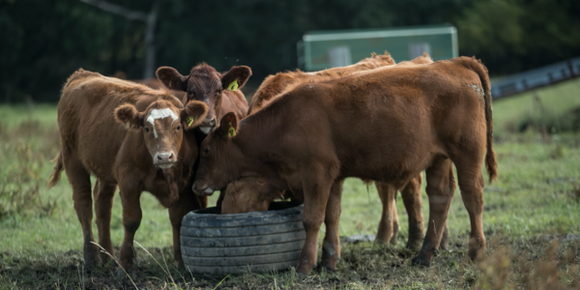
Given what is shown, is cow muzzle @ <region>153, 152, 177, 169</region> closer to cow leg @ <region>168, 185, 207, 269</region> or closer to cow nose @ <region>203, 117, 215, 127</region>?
cow nose @ <region>203, 117, 215, 127</region>

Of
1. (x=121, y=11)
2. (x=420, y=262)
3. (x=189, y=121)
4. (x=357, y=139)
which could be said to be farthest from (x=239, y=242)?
(x=121, y=11)

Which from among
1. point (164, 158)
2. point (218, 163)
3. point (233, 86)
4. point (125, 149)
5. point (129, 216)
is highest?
point (233, 86)

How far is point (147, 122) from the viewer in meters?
5.51

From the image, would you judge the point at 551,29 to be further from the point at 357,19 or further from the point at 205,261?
the point at 205,261

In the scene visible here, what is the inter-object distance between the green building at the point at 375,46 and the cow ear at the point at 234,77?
16577 millimetres

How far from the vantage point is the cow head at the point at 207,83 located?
679 centimetres

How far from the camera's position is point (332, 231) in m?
6.14

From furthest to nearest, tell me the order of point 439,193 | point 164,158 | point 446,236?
point 446,236
point 439,193
point 164,158

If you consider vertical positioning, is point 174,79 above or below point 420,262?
above

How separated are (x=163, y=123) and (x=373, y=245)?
2.68 metres

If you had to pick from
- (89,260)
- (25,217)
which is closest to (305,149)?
(89,260)

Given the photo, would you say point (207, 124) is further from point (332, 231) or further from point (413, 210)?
point (413, 210)

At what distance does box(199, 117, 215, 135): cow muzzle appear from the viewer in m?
6.26

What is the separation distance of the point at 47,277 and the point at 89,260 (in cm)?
63
